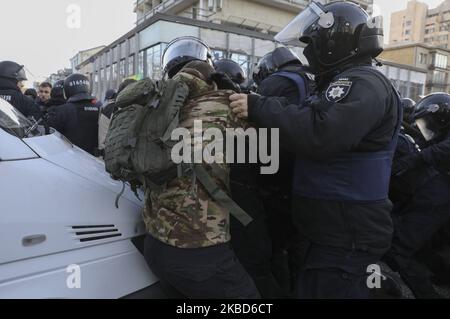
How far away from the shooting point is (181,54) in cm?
295

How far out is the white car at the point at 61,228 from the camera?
144 cm

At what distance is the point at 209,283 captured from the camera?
1.62m

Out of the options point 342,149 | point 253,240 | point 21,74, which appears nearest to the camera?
point 342,149

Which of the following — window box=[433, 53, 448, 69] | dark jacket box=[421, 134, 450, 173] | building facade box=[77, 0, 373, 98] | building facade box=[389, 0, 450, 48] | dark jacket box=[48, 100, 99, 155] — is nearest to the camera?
dark jacket box=[421, 134, 450, 173]

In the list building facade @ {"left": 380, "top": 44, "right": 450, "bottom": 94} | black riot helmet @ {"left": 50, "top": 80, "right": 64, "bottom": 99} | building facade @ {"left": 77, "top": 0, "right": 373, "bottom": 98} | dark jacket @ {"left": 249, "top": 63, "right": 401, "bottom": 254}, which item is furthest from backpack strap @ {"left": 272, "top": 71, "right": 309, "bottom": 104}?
building facade @ {"left": 380, "top": 44, "right": 450, "bottom": 94}

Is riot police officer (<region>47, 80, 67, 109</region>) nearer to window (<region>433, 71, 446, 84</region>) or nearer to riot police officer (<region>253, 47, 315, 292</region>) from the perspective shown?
riot police officer (<region>253, 47, 315, 292</region>)

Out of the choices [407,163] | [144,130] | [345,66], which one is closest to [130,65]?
[407,163]

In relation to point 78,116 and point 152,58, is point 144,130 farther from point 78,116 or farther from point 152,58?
point 152,58

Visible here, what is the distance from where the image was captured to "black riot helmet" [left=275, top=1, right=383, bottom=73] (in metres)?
1.91

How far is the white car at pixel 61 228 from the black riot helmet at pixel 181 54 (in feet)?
4.19

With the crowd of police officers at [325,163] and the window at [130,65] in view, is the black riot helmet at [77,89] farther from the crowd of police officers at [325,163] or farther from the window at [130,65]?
the window at [130,65]

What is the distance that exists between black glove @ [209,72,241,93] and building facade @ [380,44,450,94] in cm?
4636

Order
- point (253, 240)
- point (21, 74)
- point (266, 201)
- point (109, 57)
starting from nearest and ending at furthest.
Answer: point (253, 240)
point (266, 201)
point (21, 74)
point (109, 57)

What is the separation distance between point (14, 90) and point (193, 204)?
3858mm
